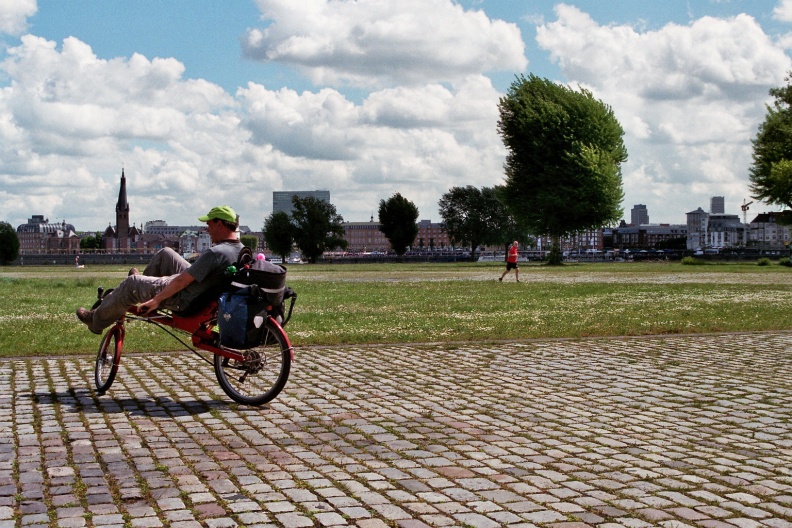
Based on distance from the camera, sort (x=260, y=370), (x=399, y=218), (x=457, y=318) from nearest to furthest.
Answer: (x=260, y=370) < (x=457, y=318) < (x=399, y=218)

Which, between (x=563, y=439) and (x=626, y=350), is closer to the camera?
(x=563, y=439)

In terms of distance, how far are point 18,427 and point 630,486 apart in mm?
4531

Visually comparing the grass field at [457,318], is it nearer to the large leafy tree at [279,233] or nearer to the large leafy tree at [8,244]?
the large leafy tree at [279,233]

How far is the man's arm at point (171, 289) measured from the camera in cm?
789

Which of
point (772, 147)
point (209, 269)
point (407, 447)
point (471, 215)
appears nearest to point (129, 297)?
point (209, 269)

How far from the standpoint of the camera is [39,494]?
16.6 ft

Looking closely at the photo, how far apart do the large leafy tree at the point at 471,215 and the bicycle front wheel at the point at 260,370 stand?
342ft

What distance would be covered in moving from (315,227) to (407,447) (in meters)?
117

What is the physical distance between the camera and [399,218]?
122 metres

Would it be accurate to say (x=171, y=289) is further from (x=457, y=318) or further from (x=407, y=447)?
(x=457, y=318)

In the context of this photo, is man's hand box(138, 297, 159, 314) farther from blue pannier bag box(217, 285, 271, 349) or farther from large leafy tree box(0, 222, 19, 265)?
large leafy tree box(0, 222, 19, 265)


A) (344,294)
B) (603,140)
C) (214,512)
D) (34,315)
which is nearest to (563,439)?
(214,512)

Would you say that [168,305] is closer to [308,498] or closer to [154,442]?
[154,442]

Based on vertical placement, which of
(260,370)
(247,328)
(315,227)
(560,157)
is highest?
(560,157)
